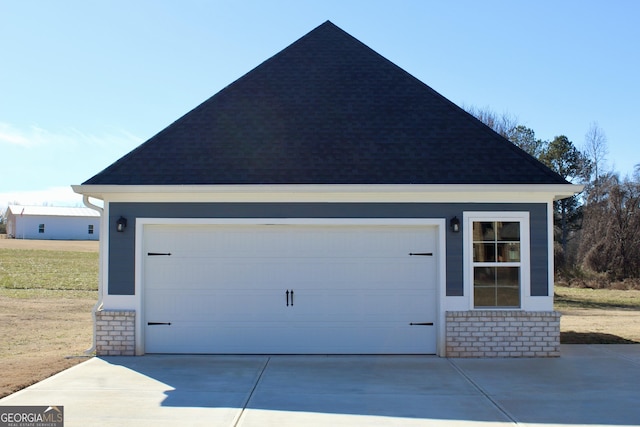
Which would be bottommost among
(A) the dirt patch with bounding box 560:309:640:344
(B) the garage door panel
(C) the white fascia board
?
(A) the dirt patch with bounding box 560:309:640:344

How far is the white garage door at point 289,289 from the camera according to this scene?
9.94 m

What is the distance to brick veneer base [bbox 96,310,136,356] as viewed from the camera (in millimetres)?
9727

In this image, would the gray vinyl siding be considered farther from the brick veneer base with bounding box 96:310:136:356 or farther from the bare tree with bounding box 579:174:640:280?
the bare tree with bounding box 579:174:640:280

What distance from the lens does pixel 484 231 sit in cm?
989

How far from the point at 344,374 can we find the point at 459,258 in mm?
2761

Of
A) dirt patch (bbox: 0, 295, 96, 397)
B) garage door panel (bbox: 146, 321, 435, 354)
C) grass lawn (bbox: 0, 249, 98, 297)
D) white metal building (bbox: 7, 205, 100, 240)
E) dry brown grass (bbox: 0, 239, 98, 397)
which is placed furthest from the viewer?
white metal building (bbox: 7, 205, 100, 240)

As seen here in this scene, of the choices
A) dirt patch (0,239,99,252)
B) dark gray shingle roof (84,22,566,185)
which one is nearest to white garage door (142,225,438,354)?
dark gray shingle roof (84,22,566,185)

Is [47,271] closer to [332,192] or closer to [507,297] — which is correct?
[332,192]

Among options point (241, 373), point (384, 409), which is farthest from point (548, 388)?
point (241, 373)

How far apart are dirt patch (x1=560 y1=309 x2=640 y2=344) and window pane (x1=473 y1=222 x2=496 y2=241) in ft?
10.1

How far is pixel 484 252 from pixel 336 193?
256 centimetres

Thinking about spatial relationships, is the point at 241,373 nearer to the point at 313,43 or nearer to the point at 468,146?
the point at 468,146

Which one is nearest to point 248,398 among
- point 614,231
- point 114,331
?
point 114,331

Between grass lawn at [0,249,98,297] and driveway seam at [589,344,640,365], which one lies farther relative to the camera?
grass lawn at [0,249,98,297]
